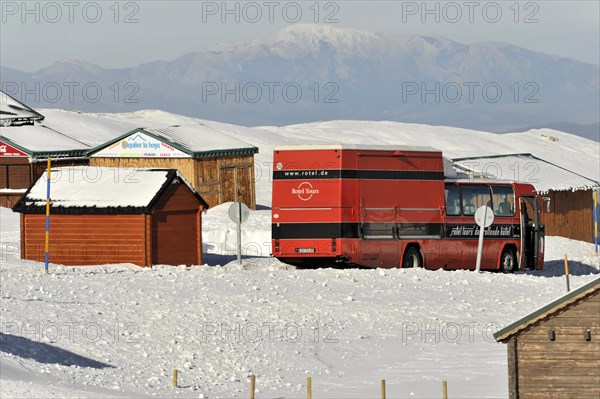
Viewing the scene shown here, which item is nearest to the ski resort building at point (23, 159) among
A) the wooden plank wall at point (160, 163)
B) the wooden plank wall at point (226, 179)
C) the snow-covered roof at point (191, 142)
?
the snow-covered roof at point (191, 142)

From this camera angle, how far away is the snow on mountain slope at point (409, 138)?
362 feet

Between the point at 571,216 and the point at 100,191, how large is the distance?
30236 mm

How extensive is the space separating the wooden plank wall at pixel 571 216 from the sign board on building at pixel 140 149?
16.4 m

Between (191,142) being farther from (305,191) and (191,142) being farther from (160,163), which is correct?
(305,191)

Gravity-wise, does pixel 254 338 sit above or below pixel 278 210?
below

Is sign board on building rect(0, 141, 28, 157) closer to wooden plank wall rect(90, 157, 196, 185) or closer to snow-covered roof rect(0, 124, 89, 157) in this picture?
snow-covered roof rect(0, 124, 89, 157)

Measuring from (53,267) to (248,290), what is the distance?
5896mm

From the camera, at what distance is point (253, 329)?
1097 inches

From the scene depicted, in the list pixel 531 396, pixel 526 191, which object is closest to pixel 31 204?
pixel 526 191

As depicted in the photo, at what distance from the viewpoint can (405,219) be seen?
124 ft

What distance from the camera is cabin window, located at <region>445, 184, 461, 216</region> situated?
39.2 m

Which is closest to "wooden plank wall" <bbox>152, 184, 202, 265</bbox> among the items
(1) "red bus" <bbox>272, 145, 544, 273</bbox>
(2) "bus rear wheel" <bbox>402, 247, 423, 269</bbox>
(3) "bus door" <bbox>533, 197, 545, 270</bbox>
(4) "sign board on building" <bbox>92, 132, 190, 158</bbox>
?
(1) "red bus" <bbox>272, 145, 544, 273</bbox>

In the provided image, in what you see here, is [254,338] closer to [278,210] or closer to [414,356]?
[414,356]

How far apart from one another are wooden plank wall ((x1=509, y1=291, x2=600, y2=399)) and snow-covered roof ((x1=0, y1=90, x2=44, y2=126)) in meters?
20.5
